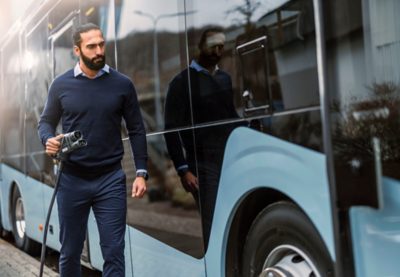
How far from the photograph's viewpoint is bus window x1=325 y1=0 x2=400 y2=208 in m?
2.53

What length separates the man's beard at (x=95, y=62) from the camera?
12.7 ft

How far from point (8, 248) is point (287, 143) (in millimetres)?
6856

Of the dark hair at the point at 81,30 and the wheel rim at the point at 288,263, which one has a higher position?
the dark hair at the point at 81,30

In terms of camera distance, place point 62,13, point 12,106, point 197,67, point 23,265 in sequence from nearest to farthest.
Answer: point 197,67
point 62,13
point 23,265
point 12,106

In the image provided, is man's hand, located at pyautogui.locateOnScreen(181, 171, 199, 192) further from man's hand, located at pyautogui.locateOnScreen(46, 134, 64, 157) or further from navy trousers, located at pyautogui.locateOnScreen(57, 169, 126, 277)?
man's hand, located at pyautogui.locateOnScreen(46, 134, 64, 157)

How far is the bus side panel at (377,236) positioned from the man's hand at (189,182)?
4.38 ft

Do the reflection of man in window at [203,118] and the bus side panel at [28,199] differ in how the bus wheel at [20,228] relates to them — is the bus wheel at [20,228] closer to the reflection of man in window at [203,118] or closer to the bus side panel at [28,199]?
the bus side panel at [28,199]

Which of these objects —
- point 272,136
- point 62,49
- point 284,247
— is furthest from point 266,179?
point 62,49

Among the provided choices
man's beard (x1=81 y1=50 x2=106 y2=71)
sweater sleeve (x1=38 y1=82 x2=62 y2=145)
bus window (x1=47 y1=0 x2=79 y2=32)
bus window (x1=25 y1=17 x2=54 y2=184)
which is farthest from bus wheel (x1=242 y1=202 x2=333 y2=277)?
bus window (x1=25 y1=17 x2=54 y2=184)

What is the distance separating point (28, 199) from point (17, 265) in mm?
1071

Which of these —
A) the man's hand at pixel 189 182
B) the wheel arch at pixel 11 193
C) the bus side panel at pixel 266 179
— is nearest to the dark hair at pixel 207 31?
the bus side panel at pixel 266 179

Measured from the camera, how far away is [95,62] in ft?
12.7

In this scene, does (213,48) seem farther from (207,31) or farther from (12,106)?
(12,106)

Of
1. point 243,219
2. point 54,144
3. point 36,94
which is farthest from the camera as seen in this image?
point 36,94
